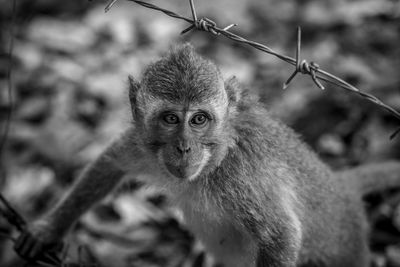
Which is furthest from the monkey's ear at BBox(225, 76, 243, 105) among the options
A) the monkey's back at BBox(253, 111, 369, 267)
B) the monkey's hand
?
the monkey's hand

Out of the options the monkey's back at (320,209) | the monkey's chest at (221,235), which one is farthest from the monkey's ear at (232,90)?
the monkey's chest at (221,235)

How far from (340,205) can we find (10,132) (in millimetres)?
4727

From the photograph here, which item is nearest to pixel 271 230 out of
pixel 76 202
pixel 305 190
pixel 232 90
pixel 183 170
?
pixel 305 190

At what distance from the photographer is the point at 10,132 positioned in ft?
24.7

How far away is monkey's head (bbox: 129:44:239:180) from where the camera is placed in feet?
13.4

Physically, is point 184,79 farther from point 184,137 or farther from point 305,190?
point 305,190

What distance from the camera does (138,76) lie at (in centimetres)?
543

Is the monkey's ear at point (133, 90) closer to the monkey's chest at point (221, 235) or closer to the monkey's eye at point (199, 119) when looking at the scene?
the monkey's eye at point (199, 119)

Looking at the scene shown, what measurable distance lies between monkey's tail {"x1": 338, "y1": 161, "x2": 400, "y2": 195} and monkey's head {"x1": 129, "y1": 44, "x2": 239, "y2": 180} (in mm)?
2143

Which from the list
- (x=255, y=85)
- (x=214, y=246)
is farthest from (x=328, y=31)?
(x=214, y=246)

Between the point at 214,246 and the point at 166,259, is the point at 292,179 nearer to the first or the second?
the point at 214,246

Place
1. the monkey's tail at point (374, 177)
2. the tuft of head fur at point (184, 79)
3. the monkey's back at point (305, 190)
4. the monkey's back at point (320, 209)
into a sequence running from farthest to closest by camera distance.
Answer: the monkey's tail at point (374, 177) < the monkey's back at point (320, 209) < the monkey's back at point (305, 190) < the tuft of head fur at point (184, 79)

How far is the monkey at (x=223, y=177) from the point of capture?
416 cm

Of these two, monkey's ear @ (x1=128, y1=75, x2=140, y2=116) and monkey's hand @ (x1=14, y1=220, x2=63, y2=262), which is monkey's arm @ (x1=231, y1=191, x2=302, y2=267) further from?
monkey's hand @ (x1=14, y1=220, x2=63, y2=262)
